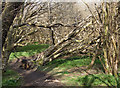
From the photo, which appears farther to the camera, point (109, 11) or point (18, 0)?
point (18, 0)

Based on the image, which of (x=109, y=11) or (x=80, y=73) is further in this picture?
(x=80, y=73)

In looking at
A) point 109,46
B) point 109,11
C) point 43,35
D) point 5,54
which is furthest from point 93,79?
point 43,35

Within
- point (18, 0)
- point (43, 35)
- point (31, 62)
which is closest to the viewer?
point (18, 0)

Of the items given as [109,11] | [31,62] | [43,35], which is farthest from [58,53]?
[43,35]

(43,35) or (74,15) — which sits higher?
(74,15)

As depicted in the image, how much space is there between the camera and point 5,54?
4.73m

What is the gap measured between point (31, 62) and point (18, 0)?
10.3 ft

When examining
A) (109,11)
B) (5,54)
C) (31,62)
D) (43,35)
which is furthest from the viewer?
(43,35)

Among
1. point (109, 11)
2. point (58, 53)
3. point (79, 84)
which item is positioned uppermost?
point (109, 11)

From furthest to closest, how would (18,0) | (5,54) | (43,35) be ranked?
(43,35), (18,0), (5,54)

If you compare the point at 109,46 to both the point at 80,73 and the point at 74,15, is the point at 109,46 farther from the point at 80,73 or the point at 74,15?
the point at 74,15

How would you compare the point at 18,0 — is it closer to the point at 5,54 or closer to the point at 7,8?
the point at 7,8

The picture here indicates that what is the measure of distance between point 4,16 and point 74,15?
33.7 feet

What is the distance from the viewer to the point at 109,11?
4148 mm
